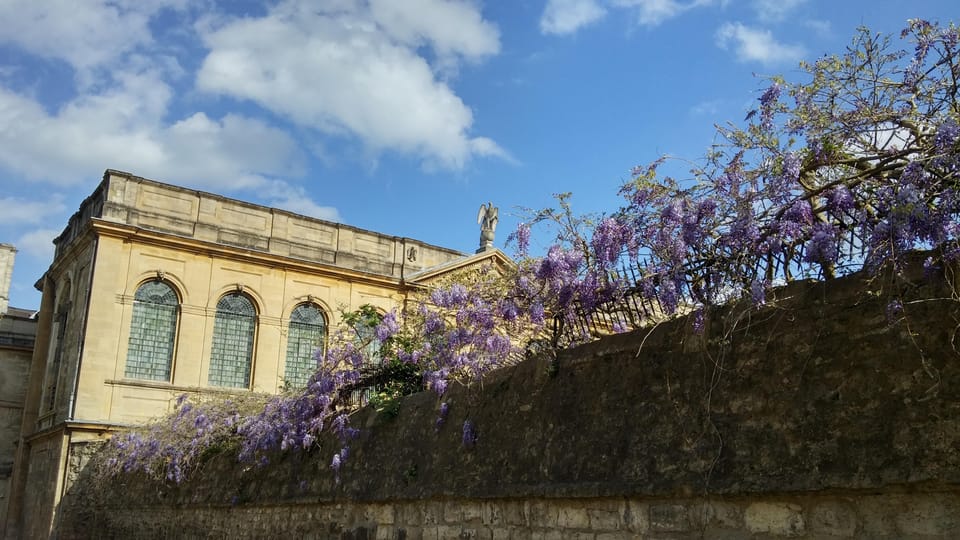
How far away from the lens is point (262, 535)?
10.6 meters

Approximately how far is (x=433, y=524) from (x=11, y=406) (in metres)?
24.4

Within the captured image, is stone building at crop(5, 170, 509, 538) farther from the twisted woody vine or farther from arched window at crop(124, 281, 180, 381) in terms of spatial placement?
the twisted woody vine

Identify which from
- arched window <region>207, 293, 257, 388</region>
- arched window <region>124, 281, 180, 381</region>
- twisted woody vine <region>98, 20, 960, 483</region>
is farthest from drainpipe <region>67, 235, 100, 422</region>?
twisted woody vine <region>98, 20, 960, 483</region>

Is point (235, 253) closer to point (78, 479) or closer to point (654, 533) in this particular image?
point (78, 479)

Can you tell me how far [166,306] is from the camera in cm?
2273

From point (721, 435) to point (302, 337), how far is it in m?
20.8

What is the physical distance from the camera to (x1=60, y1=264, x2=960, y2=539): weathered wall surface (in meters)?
3.89

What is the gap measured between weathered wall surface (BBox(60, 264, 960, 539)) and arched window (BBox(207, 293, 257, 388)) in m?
16.0

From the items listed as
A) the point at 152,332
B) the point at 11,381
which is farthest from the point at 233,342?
the point at 11,381

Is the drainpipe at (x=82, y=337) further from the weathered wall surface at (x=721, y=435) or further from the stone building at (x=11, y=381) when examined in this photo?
the weathered wall surface at (x=721, y=435)

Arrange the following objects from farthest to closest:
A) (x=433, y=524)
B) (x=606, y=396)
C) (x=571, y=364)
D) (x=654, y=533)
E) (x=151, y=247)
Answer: (x=151, y=247) < (x=433, y=524) < (x=571, y=364) < (x=606, y=396) < (x=654, y=533)

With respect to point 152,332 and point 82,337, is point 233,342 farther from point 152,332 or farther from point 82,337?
point 82,337

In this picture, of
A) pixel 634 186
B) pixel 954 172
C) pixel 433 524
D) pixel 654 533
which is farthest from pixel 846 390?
pixel 433 524

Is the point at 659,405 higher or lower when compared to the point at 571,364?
lower
